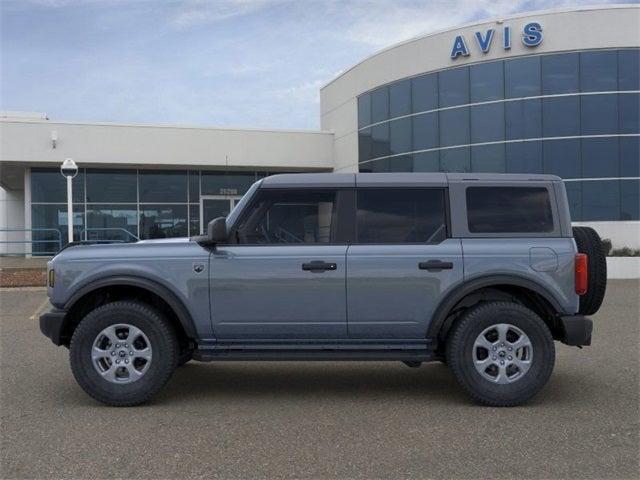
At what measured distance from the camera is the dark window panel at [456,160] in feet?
71.1

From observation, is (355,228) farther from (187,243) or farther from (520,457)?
(520,457)

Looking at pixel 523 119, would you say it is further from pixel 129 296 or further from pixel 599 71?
pixel 129 296

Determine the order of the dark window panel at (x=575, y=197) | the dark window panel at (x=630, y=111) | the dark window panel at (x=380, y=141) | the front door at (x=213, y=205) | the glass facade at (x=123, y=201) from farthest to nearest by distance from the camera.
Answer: the front door at (x=213, y=205) < the glass facade at (x=123, y=201) < the dark window panel at (x=380, y=141) < the dark window panel at (x=575, y=197) < the dark window panel at (x=630, y=111)

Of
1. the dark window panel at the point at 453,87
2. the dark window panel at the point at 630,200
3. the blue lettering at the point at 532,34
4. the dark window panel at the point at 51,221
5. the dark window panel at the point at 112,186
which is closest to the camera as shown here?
the dark window panel at the point at 630,200

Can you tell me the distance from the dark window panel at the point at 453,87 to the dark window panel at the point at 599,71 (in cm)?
364

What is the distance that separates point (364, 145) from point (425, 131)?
287 cm

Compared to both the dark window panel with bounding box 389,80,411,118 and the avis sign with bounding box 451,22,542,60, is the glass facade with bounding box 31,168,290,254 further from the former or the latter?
the avis sign with bounding box 451,22,542,60

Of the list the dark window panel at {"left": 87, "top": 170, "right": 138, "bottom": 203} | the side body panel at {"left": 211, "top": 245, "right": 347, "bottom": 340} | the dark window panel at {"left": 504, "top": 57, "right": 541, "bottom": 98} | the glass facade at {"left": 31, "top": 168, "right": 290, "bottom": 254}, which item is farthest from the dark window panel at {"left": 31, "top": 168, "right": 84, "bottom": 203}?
the side body panel at {"left": 211, "top": 245, "right": 347, "bottom": 340}

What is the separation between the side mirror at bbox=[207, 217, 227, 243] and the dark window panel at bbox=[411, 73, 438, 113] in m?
18.3

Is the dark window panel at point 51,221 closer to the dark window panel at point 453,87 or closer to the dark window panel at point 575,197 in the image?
the dark window panel at point 453,87

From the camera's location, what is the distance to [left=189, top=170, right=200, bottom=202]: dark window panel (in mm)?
25641

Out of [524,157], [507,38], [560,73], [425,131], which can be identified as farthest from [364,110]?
[560,73]

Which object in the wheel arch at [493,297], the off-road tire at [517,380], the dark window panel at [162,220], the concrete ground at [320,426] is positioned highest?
the dark window panel at [162,220]

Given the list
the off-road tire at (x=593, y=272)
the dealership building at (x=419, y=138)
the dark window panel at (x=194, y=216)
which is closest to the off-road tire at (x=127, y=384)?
the off-road tire at (x=593, y=272)
